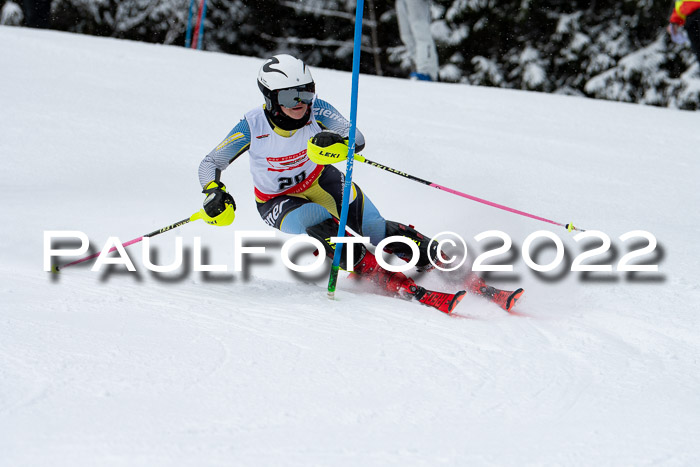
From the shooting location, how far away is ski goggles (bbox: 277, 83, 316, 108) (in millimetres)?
3734

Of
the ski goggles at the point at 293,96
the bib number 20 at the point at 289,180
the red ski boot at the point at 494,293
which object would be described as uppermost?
the ski goggles at the point at 293,96

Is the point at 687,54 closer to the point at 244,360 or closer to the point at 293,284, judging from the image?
the point at 293,284

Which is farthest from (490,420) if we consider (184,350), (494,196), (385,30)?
(385,30)

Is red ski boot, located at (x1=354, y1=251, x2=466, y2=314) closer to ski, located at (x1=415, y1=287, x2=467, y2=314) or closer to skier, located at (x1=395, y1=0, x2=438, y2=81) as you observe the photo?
ski, located at (x1=415, y1=287, x2=467, y2=314)

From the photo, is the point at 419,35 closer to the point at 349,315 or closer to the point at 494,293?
the point at 494,293

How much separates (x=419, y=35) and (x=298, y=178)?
15.7ft

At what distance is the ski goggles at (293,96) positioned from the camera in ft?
12.3

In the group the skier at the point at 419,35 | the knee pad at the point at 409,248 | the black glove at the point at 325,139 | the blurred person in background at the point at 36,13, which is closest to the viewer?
the black glove at the point at 325,139

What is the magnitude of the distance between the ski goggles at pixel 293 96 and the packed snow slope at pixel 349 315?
936 mm

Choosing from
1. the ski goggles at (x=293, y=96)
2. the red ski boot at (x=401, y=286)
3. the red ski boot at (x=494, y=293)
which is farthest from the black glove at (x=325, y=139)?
the red ski boot at (x=494, y=293)

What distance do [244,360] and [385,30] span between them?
16.6 meters

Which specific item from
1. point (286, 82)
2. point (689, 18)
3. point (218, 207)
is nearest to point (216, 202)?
point (218, 207)

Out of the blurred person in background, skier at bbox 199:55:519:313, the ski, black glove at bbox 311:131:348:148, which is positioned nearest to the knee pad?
skier at bbox 199:55:519:313

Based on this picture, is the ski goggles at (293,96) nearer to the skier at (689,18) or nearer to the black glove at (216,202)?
the black glove at (216,202)
